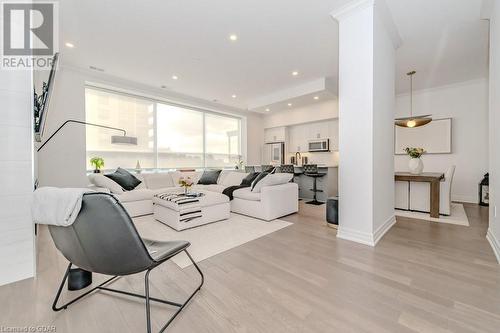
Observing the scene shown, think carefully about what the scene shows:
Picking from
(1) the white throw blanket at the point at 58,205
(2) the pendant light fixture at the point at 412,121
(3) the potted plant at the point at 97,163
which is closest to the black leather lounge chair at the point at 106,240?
(1) the white throw blanket at the point at 58,205

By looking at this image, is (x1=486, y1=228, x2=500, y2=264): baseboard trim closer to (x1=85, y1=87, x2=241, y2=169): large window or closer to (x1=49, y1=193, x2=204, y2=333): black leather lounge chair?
(x1=49, y1=193, x2=204, y2=333): black leather lounge chair

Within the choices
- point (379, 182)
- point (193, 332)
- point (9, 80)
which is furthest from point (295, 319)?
point (9, 80)

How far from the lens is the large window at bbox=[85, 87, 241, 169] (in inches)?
189

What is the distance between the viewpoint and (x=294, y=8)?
2641mm

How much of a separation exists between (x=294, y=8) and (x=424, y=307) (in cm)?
329

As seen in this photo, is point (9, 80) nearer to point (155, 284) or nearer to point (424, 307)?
point (155, 284)

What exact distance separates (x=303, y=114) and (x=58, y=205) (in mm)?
6606

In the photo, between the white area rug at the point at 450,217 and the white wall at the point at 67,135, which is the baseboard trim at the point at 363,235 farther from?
the white wall at the point at 67,135

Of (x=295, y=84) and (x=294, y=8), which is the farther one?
(x=295, y=84)

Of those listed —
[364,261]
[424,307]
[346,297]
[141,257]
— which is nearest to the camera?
[141,257]

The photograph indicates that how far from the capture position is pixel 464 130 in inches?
197

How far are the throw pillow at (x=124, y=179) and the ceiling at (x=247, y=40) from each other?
219cm

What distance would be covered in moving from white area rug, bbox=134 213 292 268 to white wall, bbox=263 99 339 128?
13.5 ft

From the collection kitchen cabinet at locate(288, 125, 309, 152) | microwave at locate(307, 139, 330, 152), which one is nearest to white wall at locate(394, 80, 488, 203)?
microwave at locate(307, 139, 330, 152)
